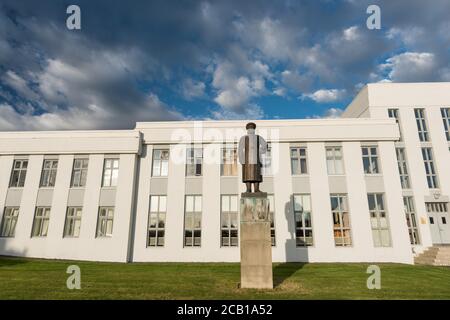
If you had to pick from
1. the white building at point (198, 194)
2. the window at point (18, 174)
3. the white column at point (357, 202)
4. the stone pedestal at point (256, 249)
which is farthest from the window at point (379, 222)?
the window at point (18, 174)

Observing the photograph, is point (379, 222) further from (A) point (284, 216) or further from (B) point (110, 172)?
(B) point (110, 172)

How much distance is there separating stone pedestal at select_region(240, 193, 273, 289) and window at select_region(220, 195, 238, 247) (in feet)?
32.6

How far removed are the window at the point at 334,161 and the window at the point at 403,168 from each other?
6.85 meters

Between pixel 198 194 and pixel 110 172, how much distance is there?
6.82 m

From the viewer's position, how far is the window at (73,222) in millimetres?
19016

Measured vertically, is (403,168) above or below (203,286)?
above

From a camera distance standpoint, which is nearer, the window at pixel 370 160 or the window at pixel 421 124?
the window at pixel 370 160

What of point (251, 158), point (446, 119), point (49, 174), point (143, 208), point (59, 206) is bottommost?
point (143, 208)

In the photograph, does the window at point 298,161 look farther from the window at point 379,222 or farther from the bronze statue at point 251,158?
the bronze statue at point 251,158

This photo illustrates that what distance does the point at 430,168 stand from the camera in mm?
23031

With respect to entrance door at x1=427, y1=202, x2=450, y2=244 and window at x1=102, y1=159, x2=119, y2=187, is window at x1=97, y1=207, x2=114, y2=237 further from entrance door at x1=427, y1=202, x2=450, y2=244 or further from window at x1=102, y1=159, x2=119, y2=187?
entrance door at x1=427, y1=202, x2=450, y2=244

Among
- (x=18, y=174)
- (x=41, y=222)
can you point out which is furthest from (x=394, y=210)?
(x=18, y=174)
